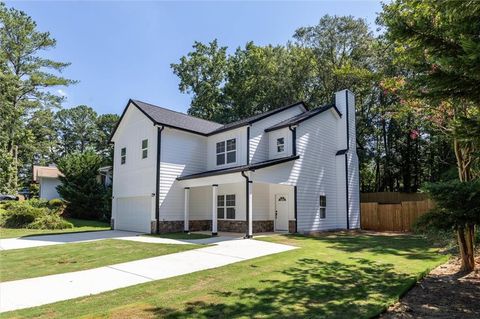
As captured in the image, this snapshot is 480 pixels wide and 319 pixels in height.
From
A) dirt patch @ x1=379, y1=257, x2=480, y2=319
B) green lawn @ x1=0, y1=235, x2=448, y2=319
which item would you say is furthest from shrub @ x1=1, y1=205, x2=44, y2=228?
dirt patch @ x1=379, y1=257, x2=480, y2=319

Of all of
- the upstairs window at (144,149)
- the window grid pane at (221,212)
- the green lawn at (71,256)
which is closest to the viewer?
the green lawn at (71,256)

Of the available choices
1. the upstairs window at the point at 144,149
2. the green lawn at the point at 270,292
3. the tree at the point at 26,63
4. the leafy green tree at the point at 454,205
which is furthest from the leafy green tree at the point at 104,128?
the leafy green tree at the point at 454,205

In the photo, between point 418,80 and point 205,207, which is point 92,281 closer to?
point 418,80

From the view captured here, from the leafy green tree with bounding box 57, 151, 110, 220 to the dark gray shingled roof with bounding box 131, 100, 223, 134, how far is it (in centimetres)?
838

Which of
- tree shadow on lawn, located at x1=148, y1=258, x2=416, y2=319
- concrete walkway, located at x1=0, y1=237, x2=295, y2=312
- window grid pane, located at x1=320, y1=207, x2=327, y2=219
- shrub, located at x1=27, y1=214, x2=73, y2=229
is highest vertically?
window grid pane, located at x1=320, y1=207, x2=327, y2=219

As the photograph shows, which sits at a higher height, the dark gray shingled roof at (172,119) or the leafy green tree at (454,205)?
the dark gray shingled roof at (172,119)

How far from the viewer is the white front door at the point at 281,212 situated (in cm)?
1800

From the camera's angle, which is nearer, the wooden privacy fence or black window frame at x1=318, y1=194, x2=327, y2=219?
black window frame at x1=318, y1=194, x2=327, y2=219

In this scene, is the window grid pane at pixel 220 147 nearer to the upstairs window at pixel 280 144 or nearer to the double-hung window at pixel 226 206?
the double-hung window at pixel 226 206

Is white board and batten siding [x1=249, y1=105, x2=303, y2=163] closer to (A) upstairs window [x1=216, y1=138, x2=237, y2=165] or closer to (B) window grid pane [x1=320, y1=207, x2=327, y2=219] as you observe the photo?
(A) upstairs window [x1=216, y1=138, x2=237, y2=165]

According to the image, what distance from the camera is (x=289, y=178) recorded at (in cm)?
1666

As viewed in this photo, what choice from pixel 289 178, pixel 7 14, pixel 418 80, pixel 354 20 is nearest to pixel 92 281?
pixel 418 80

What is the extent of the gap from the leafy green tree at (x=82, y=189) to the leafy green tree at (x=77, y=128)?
115 feet

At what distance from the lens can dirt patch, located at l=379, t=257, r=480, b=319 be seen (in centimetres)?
530
